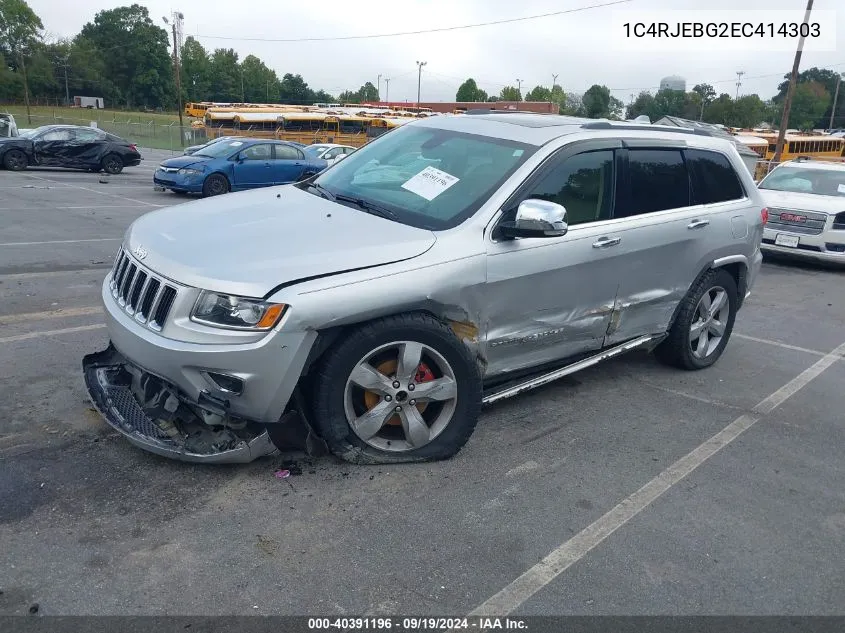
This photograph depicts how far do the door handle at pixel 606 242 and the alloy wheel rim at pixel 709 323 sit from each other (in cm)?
131

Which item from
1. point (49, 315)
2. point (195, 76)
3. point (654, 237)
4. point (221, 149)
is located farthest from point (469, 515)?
point (195, 76)

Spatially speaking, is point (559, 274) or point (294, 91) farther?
point (294, 91)

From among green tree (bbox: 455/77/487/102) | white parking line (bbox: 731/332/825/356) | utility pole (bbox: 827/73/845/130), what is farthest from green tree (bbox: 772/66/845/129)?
white parking line (bbox: 731/332/825/356)

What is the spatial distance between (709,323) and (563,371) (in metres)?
1.83

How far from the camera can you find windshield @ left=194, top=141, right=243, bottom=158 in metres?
17.5

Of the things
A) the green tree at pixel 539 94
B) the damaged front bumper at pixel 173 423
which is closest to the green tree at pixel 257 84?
the green tree at pixel 539 94

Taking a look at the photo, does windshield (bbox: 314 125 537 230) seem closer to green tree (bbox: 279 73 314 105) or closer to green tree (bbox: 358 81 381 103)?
green tree (bbox: 279 73 314 105)

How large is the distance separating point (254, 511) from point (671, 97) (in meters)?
65.4

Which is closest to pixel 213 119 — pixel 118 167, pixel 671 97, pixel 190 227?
pixel 118 167

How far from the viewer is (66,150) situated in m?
21.3

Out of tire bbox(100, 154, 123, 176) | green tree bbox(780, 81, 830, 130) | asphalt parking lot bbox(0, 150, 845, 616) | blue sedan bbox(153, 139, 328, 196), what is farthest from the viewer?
green tree bbox(780, 81, 830, 130)

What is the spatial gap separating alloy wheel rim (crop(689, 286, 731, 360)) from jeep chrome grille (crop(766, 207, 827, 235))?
647cm

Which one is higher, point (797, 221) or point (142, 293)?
point (142, 293)

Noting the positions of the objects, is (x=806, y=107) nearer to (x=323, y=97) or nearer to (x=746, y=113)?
(x=746, y=113)
